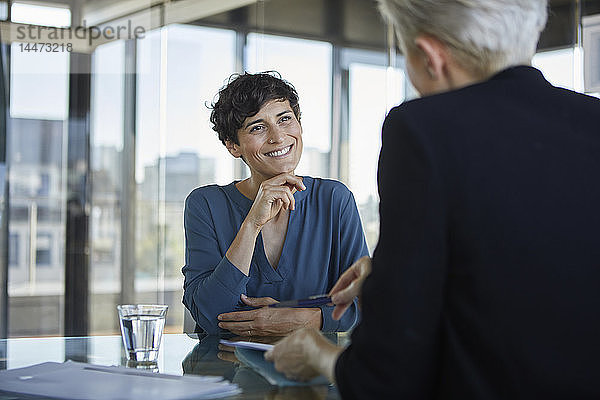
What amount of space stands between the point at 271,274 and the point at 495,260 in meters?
1.26

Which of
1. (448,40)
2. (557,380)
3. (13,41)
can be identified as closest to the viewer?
(557,380)

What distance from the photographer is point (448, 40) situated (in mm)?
1020

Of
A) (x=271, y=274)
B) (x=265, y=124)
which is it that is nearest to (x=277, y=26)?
(x=265, y=124)

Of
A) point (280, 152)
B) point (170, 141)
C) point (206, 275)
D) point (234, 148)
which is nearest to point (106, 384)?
point (206, 275)

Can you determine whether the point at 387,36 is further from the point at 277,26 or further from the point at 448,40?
the point at 448,40

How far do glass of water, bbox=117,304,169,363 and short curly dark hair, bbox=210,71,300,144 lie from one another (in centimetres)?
90

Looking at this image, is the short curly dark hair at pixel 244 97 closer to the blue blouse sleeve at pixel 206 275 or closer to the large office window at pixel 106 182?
the blue blouse sleeve at pixel 206 275

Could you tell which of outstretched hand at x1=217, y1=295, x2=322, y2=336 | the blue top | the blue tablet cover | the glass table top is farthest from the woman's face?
the blue tablet cover

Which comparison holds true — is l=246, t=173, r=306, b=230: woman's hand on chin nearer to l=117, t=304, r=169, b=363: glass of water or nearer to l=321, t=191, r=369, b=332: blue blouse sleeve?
l=321, t=191, r=369, b=332: blue blouse sleeve

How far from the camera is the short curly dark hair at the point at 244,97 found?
2217 millimetres

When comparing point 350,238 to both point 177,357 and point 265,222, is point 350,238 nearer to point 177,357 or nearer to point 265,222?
point 265,222

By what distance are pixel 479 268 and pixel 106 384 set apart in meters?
0.63

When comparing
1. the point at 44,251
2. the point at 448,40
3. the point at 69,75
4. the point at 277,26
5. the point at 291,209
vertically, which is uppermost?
the point at 277,26

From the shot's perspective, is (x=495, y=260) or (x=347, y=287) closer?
(x=495, y=260)
